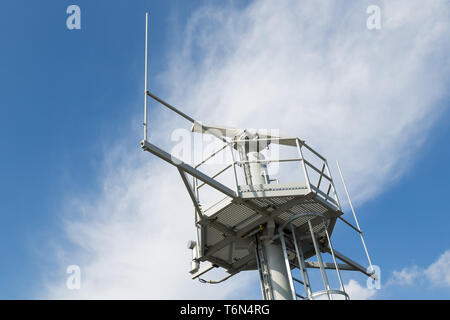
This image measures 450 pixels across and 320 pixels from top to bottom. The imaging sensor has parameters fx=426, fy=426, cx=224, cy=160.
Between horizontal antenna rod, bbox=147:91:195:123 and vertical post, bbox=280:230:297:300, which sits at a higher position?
horizontal antenna rod, bbox=147:91:195:123

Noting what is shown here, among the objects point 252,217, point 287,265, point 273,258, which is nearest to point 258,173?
point 252,217

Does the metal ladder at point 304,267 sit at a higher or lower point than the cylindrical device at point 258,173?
lower

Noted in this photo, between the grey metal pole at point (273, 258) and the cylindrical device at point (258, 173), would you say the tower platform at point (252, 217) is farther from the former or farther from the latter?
the cylindrical device at point (258, 173)

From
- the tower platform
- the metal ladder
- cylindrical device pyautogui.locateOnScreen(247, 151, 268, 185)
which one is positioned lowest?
the metal ladder

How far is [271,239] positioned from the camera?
49.3 ft

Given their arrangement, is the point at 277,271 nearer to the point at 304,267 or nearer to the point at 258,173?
the point at 304,267

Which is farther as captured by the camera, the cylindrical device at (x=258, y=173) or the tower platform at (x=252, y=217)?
the cylindrical device at (x=258, y=173)

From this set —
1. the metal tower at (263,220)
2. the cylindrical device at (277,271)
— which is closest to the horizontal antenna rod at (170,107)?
the metal tower at (263,220)

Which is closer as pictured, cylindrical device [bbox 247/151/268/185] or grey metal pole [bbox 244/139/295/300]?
grey metal pole [bbox 244/139/295/300]

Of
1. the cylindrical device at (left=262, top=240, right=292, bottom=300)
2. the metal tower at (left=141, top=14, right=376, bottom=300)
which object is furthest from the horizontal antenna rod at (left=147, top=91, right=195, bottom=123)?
the cylindrical device at (left=262, top=240, right=292, bottom=300)

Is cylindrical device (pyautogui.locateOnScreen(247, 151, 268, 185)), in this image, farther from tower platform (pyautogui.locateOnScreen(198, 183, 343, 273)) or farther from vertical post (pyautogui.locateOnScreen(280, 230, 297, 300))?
vertical post (pyautogui.locateOnScreen(280, 230, 297, 300))
